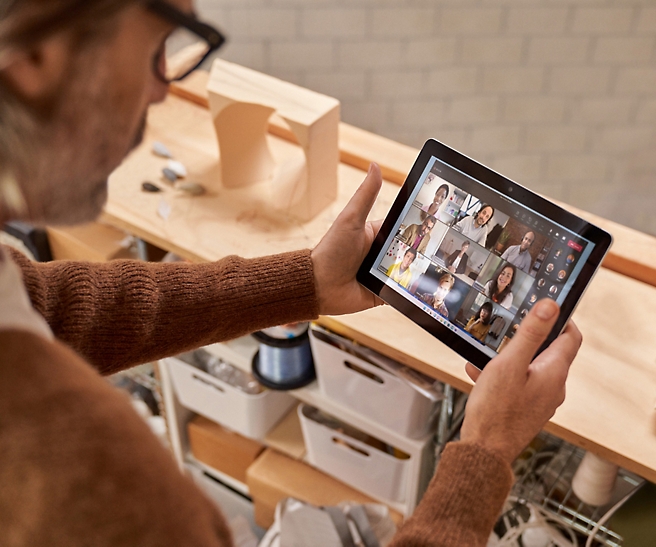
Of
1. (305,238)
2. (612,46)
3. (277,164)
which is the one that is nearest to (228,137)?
(277,164)

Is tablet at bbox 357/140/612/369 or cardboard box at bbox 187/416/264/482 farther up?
tablet at bbox 357/140/612/369

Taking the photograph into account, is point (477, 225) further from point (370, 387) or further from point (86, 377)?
point (86, 377)

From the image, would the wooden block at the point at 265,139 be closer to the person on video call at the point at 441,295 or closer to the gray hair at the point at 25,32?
the person on video call at the point at 441,295

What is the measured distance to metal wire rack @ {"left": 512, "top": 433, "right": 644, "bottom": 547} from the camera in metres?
1.17

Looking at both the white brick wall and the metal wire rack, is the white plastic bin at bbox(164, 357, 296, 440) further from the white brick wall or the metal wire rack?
the white brick wall

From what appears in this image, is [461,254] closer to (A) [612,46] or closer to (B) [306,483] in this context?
(B) [306,483]

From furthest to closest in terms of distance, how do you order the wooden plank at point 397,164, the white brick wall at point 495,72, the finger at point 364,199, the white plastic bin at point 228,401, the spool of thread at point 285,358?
the white brick wall at point 495,72
the white plastic bin at point 228,401
the spool of thread at point 285,358
the wooden plank at point 397,164
the finger at point 364,199

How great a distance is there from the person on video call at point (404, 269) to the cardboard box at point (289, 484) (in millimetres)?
690

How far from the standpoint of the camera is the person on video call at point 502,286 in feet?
2.75

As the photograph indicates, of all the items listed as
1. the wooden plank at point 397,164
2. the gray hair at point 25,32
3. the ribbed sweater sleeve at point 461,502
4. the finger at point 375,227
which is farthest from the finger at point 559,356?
the gray hair at point 25,32

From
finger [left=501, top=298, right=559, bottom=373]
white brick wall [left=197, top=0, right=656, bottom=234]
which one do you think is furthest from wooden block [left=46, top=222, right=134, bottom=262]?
finger [left=501, top=298, right=559, bottom=373]

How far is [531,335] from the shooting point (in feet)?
2.37

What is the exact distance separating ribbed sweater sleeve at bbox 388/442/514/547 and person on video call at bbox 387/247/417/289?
0.29 metres

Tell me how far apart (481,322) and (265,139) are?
71cm
